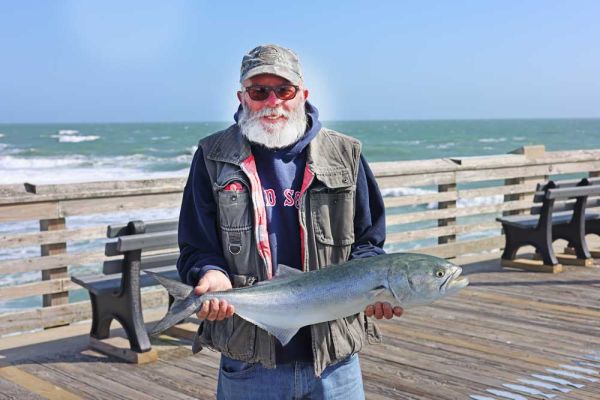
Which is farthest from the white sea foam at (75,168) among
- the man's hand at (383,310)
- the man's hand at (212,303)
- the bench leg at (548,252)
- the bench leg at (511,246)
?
the man's hand at (383,310)

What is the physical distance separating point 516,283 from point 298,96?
211 inches

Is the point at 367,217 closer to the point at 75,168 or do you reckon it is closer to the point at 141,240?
the point at 141,240

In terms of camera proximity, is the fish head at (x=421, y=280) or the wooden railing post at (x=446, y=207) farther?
the wooden railing post at (x=446, y=207)

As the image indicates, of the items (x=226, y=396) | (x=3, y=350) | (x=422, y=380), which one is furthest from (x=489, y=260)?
(x=226, y=396)

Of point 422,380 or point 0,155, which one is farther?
point 0,155

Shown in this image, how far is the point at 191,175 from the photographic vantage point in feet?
8.72

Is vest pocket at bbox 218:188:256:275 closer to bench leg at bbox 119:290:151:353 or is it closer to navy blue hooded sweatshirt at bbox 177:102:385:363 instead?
navy blue hooded sweatshirt at bbox 177:102:385:363

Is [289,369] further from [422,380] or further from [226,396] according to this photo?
[422,380]

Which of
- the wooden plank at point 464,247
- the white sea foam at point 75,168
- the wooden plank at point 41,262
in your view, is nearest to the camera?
the wooden plank at point 41,262

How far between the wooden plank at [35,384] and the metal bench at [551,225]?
4.73m

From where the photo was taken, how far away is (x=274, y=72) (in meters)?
2.50

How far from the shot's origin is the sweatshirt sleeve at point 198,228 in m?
2.58

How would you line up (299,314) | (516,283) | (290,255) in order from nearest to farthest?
1. (299,314)
2. (290,255)
3. (516,283)

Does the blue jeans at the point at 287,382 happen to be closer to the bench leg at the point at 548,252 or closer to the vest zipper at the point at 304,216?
the vest zipper at the point at 304,216
